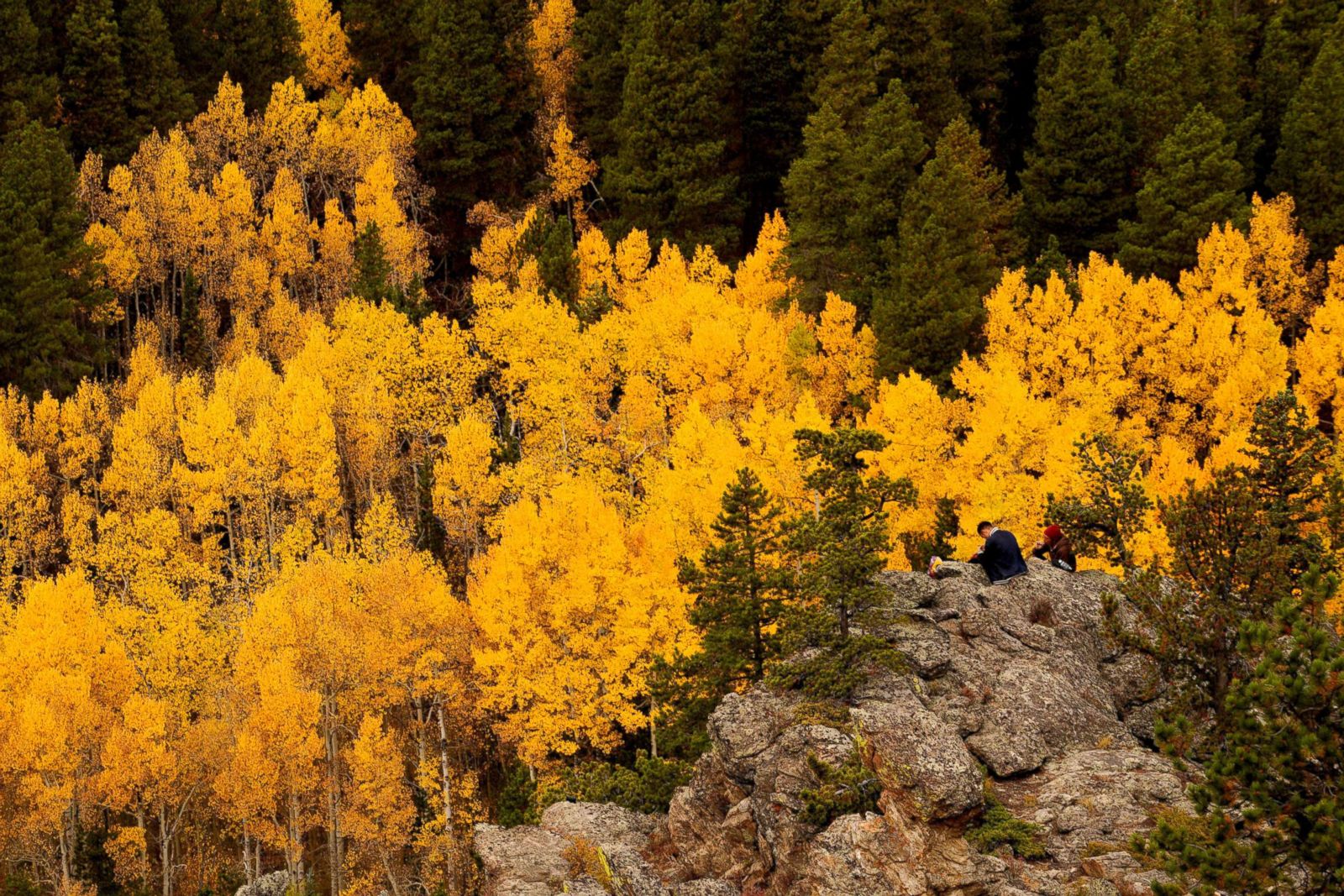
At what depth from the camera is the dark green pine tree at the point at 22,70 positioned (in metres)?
74.5

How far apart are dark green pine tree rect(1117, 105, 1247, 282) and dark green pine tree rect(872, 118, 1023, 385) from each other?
18.4 ft

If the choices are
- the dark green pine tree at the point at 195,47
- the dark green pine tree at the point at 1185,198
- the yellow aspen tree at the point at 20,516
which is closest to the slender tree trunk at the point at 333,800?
the yellow aspen tree at the point at 20,516

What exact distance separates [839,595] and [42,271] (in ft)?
166

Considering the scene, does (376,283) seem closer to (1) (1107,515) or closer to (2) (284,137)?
(2) (284,137)

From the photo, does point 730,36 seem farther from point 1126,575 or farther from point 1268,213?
point 1126,575

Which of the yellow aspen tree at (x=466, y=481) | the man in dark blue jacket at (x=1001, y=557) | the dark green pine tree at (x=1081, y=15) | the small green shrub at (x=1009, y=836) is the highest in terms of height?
the dark green pine tree at (x=1081, y=15)

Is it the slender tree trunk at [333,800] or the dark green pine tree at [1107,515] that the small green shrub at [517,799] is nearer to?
the slender tree trunk at [333,800]

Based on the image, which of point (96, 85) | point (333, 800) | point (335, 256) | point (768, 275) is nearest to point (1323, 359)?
point (768, 275)

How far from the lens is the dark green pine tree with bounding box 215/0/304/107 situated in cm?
8550

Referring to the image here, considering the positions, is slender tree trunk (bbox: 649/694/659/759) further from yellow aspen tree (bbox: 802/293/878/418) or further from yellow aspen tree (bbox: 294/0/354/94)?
yellow aspen tree (bbox: 294/0/354/94)

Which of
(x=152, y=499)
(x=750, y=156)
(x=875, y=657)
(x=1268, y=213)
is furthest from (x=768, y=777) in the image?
(x=750, y=156)

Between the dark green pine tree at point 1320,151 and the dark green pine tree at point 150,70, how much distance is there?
5712cm

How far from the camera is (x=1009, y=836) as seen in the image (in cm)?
2345

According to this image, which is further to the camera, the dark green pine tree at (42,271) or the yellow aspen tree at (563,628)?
the dark green pine tree at (42,271)
